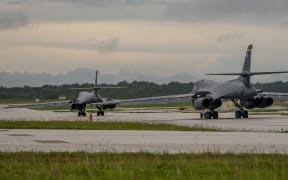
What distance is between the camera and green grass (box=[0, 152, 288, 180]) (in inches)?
592

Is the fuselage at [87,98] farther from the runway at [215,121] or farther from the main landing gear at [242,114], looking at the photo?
the main landing gear at [242,114]

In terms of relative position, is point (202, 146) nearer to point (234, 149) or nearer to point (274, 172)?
point (234, 149)

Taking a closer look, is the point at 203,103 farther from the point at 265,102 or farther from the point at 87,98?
the point at 87,98

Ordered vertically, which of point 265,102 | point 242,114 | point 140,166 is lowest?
point 140,166

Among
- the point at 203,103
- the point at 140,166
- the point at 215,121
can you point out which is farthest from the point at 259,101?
the point at 140,166

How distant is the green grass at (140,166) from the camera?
1505cm

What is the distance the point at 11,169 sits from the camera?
1614cm

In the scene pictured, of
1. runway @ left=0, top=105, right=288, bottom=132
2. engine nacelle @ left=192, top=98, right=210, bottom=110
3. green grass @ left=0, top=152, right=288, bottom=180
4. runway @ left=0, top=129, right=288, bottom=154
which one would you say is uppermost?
engine nacelle @ left=192, top=98, right=210, bottom=110

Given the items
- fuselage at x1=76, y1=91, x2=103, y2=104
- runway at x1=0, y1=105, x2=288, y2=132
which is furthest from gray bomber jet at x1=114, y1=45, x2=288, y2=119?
fuselage at x1=76, y1=91, x2=103, y2=104

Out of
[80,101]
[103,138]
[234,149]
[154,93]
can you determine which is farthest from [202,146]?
[154,93]

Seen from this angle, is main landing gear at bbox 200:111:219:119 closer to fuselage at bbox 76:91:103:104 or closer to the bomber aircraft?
the bomber aircraft

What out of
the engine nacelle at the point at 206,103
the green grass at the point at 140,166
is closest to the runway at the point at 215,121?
the engine nacelle at the point at 206,103

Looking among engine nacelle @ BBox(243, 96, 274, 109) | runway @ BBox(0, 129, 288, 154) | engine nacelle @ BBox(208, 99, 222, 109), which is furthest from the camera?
→ engine nacelle @ BBox(243, 96, 274, 109)

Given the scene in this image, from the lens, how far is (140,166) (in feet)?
55.6
